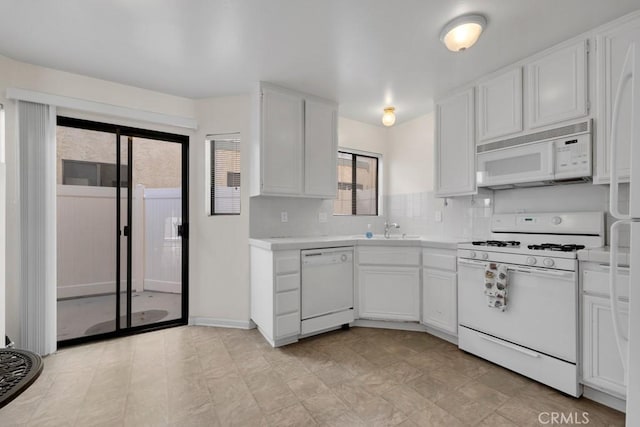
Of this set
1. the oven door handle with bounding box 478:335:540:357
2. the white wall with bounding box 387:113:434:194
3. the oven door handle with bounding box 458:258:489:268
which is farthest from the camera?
the white wall with bounding box 387:113:434:194

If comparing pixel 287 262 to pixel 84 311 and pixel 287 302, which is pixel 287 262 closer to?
pixel 287 302

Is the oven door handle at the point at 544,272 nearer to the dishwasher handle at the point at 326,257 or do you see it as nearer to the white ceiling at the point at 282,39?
the dishwasher handle at the point at 326,257

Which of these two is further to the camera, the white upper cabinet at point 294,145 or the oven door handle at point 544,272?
the white upper cabinet at point 294,145

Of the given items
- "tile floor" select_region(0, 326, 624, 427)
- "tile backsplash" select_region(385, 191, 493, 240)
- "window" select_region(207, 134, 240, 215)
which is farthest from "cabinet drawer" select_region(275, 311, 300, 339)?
"tile backsplash" select_region(385, 191, 493, 240)

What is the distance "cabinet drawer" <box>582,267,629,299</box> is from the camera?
170cm

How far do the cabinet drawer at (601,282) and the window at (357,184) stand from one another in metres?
2.51

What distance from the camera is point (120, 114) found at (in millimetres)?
2812

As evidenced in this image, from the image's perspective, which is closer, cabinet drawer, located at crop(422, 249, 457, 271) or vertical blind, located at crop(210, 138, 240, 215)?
cabinet drawer, located at crop(422, 249, 457, 271)

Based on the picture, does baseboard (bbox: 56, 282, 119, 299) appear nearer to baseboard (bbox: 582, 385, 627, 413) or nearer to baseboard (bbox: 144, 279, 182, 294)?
baseboard (bbox: 144, 279, 182, 294)

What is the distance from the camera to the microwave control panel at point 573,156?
2061 millimetres

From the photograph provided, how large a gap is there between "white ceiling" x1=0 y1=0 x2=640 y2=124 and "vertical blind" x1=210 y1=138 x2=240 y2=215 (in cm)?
61

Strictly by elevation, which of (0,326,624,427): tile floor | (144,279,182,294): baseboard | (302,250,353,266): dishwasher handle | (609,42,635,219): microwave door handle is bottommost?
(0,326,624,427): tile floor

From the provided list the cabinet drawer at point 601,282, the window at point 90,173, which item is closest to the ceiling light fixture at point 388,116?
the cabinet drawer at point 601,282

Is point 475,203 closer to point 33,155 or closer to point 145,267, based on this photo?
point 145,267
